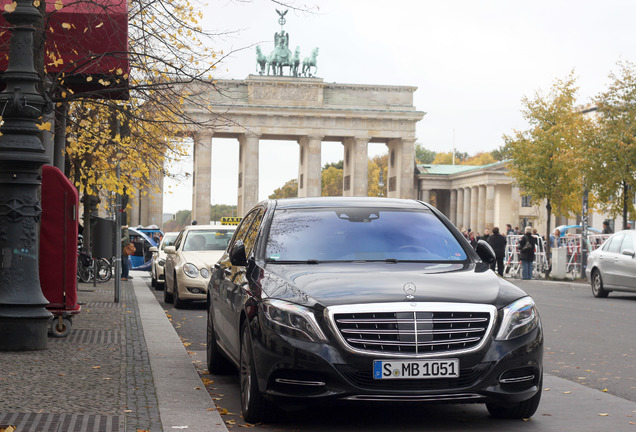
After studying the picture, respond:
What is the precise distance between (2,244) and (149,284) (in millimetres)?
20103

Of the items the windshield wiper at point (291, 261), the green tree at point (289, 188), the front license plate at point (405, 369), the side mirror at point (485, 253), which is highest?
the green tree at point (289, 188)

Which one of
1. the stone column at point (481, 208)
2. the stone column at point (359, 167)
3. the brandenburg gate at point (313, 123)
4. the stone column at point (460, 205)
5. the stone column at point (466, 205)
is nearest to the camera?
the brandenburg gate at point (313, 123)

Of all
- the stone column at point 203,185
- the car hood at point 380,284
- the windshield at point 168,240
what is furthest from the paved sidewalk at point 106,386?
the stone column at point 203,185

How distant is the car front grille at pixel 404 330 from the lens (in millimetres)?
6516

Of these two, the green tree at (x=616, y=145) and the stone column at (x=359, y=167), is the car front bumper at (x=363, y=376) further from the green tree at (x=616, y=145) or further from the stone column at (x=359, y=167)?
the stone column at (x=359, y=167)

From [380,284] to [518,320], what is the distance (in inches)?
37.7

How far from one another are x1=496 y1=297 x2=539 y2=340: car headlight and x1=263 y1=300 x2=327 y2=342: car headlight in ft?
3.98

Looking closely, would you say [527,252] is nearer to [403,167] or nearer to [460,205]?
[403,167]

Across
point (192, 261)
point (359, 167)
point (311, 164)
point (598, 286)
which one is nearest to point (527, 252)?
point (598, 286)

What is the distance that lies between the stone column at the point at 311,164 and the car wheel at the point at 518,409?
8759 cm

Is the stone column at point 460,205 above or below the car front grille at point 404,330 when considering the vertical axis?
above

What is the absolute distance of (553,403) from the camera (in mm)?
8258

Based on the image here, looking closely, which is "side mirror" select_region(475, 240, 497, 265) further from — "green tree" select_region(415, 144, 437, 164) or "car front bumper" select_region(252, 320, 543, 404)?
"green tree" select_region(415, 144, 437, 164)

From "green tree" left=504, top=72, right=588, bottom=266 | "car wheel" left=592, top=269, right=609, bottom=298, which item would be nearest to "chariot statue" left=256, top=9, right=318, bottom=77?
"green tree" left=504, top=72, right=588, bottom=266
